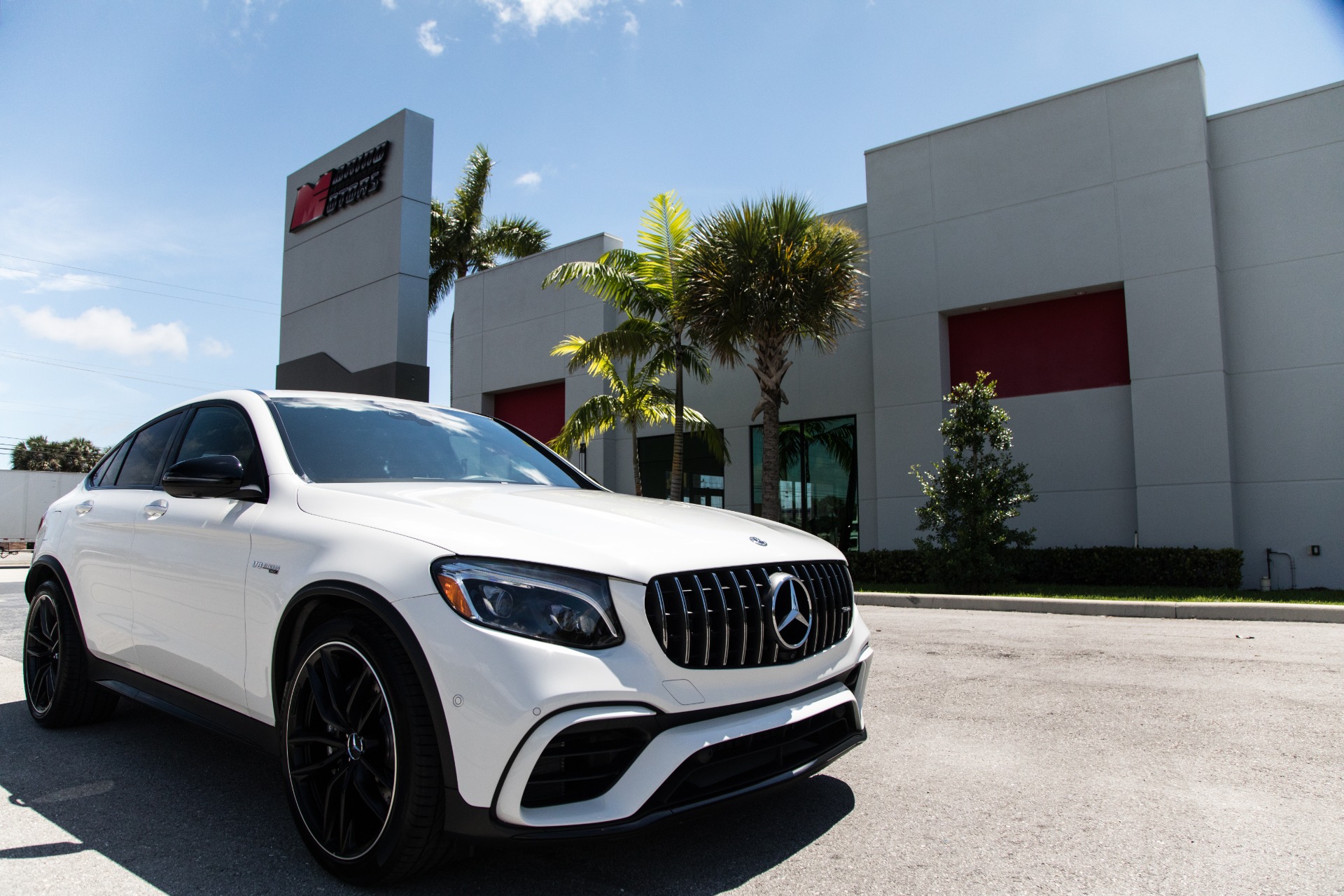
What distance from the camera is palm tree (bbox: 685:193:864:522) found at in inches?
578

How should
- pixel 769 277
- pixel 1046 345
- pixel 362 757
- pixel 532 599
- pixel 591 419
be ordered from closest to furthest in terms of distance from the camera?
1. pixel 532 599
2. pixel 362 757
3. pixel 769 277
4. pixel 1046 345
5. pixel 591 419

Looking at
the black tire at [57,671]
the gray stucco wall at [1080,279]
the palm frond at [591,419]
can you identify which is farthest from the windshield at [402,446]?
the gray stucco wall at [1080,279]

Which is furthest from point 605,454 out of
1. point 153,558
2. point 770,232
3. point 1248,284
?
point 153,558

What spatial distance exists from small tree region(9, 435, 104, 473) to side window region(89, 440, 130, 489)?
79120 mm

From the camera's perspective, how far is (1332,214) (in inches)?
520

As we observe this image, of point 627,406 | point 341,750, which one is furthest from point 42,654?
point 627,406

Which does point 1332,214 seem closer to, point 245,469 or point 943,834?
point 943,834

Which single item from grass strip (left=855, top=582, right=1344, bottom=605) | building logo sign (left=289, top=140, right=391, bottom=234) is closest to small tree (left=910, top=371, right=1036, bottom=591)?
grass strip (left=855, top=582, right=1344, bottom=605)

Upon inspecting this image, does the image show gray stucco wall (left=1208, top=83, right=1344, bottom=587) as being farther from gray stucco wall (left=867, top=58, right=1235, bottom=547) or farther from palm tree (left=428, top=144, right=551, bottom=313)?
palm tree (left=428, top=144, right=551, bottom=313)

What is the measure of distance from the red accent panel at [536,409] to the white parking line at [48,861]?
62.9ft

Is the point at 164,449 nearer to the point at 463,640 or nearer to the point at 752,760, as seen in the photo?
the point at 463,640

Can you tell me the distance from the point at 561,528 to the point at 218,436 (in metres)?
2.06

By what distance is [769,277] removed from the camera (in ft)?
47.9

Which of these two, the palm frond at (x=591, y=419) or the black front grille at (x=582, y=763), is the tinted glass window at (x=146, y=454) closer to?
the black front grille at (x=582, y=763)
